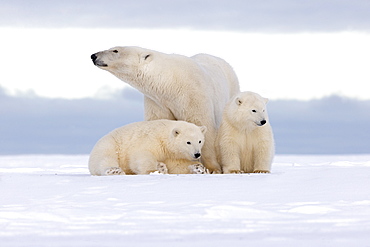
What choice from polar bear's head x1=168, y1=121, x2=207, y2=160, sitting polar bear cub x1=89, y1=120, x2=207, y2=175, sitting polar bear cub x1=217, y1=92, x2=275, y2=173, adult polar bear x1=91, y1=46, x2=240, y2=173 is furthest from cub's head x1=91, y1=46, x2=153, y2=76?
sitting polar bear cub x1=217, y1=92, x2=275, y2=173

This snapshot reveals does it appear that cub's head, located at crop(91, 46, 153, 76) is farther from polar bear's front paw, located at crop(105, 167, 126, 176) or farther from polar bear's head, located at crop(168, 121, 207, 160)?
polar bear's front paw, located at crop(105, 167, 126, 176)

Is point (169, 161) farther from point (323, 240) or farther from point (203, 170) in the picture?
point (323, 240)

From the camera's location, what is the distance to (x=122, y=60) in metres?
9.80

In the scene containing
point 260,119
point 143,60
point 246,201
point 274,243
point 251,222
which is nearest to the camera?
point 274,243

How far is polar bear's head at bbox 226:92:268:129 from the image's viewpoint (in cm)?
861

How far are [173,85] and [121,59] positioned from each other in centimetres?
91

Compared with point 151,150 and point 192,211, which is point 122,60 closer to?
point 151,150

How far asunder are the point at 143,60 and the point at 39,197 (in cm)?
383

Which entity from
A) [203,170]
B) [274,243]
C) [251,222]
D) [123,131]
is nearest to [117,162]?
[123,131]

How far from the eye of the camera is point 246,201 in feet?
19.6

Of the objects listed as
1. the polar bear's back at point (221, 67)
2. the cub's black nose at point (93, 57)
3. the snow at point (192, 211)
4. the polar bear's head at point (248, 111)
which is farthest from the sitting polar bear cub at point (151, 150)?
the polar bear's back at point (221, 67)

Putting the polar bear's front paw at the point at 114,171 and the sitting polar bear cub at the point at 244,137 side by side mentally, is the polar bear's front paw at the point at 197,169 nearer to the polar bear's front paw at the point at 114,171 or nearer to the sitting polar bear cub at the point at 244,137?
the sitting polar bear cub at the point at 244,137

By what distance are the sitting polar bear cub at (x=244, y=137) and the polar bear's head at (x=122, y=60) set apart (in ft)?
5.71

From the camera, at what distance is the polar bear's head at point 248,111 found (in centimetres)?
861
